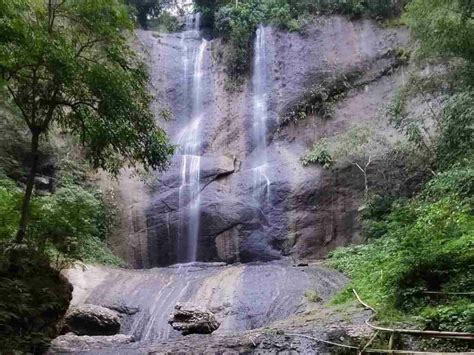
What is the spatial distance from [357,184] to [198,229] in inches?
244

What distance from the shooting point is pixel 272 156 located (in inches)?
822

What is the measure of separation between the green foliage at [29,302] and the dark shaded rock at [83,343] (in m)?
0.16

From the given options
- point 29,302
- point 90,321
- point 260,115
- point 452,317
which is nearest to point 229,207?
point 260,115

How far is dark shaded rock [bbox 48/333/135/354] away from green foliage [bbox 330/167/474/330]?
15.3ft

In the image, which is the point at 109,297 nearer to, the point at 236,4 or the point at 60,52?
the point at 60,52

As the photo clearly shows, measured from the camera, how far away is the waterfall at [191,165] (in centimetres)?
1833

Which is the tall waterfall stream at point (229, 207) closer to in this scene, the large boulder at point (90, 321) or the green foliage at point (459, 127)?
the large boulder at point (90, 321)

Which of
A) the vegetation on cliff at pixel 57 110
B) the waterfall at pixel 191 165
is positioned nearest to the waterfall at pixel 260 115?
the waterfall at pixel 191 165

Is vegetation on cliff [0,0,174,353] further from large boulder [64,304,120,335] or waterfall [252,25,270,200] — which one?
waterfall [252,25,270,200]

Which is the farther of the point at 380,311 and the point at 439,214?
the point at 439,214

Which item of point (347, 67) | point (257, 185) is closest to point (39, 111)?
point (257, 185)

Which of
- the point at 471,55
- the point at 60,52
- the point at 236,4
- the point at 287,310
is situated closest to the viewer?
the point at 60,52

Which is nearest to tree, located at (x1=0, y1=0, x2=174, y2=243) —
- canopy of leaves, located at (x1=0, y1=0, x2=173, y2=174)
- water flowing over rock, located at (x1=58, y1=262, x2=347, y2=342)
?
canopy of leaves, located at (x1=0, y1=0, x2=173, y2=174)

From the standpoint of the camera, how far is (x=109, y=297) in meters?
12.5
